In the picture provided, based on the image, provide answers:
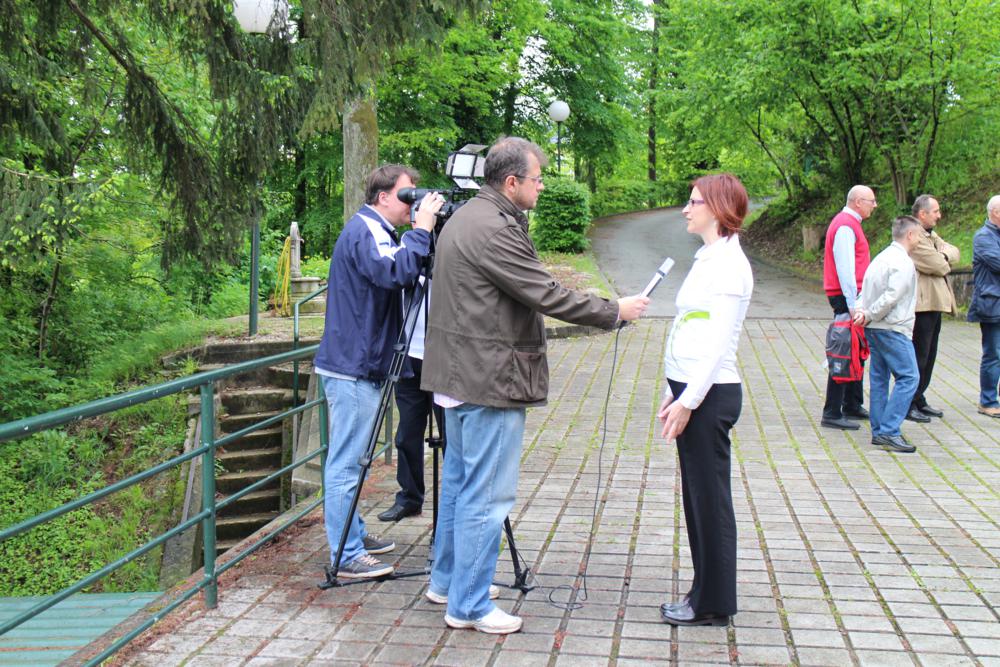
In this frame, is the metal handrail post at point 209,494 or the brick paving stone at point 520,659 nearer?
the brick paving stone at point 520,659

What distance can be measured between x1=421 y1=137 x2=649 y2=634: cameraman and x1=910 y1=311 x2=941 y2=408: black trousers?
521 cm

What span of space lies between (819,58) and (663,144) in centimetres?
2383

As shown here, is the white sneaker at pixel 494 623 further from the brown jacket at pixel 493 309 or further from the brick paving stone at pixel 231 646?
the brown jacket at pixel 493 309

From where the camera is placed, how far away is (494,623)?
3.83 m

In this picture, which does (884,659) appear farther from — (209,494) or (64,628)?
(64,628)

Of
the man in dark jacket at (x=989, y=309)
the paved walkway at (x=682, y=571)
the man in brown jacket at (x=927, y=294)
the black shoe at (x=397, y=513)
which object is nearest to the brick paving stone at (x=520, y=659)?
the paved walkway at (x=682, y=571)

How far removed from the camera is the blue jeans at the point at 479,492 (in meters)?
3.70

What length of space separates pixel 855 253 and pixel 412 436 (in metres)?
4.13

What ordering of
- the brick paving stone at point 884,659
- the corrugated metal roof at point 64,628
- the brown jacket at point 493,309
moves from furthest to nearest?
the corrugated metal roof at point 64,628
the brown jacket at point 493,309
the brick paving stone at point 884,659

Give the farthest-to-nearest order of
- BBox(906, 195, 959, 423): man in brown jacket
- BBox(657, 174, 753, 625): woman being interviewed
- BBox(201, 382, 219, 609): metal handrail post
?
BBox(906, 195, 959, 423): man in brown jacket, BBox(201, 382, 219, 609): metal handrail post, BBox(657, 174, 753, 625): woman being interviewed

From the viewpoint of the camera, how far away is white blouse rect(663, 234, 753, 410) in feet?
12.2

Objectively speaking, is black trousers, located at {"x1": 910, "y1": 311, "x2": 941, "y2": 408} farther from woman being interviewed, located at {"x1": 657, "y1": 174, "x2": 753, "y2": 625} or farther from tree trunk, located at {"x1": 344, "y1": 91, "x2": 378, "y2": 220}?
tree trunk, located at {"x1": 344, "y1": 91, "x2": 378, "y2": 220}

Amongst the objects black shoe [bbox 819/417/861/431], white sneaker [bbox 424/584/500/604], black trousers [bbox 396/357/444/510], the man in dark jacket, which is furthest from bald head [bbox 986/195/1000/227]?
white sneaker [bbox 424/584/500/604]

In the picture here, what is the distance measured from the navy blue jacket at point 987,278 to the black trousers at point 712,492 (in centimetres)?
534
